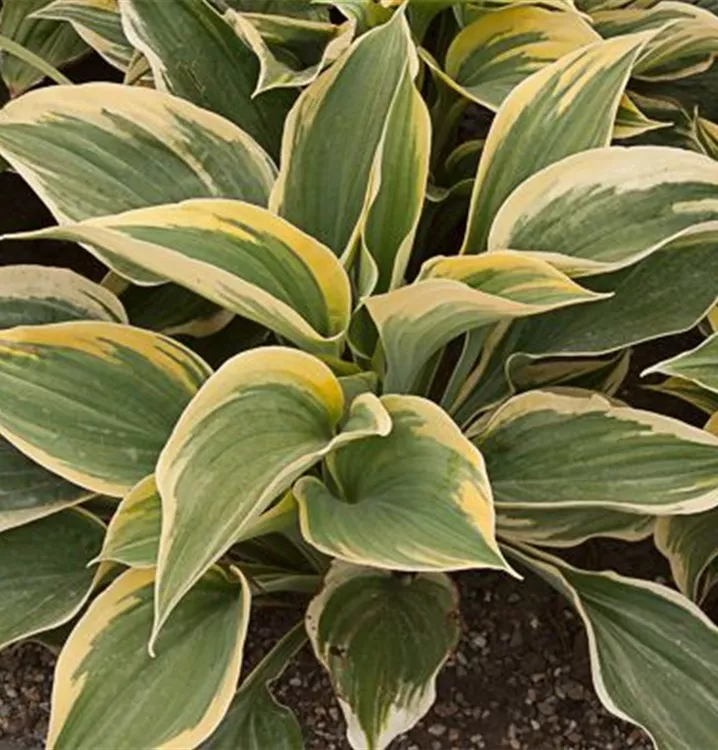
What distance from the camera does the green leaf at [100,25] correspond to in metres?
1.28

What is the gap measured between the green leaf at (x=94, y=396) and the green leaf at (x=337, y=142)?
140 mm

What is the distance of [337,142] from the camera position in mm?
1015

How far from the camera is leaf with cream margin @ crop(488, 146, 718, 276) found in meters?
0.94

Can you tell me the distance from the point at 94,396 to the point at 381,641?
0.92ft

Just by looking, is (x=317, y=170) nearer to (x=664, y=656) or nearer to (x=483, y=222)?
(x=483, y=222)

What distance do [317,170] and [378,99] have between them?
7 centimetres

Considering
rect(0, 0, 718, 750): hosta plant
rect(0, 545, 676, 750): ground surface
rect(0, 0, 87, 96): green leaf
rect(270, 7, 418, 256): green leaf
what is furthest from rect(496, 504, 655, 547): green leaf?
rect(0, 0, 87, 96): green leaf

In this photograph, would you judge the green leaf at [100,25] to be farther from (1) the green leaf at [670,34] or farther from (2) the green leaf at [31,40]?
(1) the green leaf at [670,34]

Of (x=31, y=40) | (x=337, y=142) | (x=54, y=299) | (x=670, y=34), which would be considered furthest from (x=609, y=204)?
(x=31, y=40)

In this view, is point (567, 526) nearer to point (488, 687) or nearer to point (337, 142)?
point (488, 687)

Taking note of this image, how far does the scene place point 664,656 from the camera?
39.4 inches

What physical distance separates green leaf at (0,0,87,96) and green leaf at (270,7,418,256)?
50 centimetres

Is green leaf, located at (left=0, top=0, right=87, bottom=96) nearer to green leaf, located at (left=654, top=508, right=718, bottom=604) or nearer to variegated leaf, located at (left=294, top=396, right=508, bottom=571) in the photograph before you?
variegated leaf, located at (left=294, top=396, right=508, bottom=571)

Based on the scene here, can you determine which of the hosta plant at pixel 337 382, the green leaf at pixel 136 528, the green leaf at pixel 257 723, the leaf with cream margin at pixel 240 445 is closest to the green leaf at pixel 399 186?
the hosta plant at pixel 337 382
